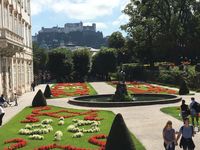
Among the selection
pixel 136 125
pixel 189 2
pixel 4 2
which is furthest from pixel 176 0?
pixel 136 125

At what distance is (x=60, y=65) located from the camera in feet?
323

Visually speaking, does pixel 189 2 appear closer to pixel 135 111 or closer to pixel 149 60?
pixel 149 60

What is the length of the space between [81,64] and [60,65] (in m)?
5.39

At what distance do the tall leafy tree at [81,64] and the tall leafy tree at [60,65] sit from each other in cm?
169

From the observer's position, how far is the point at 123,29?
8412cm

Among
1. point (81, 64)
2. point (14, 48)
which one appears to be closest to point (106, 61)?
point (81, 64)

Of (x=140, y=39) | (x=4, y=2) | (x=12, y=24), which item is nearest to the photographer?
(x=4, y=2)

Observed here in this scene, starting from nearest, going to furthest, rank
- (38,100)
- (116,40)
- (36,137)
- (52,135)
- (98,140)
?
(98,140) < (36,137) < (52,135) < (38,100) < (116,40)

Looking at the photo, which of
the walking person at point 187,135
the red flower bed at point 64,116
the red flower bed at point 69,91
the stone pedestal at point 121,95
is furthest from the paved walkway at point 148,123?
the red flower bed at point 69,91

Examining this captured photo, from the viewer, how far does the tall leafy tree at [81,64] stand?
10119 centimetres

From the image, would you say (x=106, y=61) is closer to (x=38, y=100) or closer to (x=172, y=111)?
(x=38, y=100)

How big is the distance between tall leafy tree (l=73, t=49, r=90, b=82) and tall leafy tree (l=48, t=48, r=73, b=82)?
169 centimetres

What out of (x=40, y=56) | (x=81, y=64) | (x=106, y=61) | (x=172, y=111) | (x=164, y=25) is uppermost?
(x=164, y=25)

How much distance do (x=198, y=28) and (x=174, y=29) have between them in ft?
20.5
